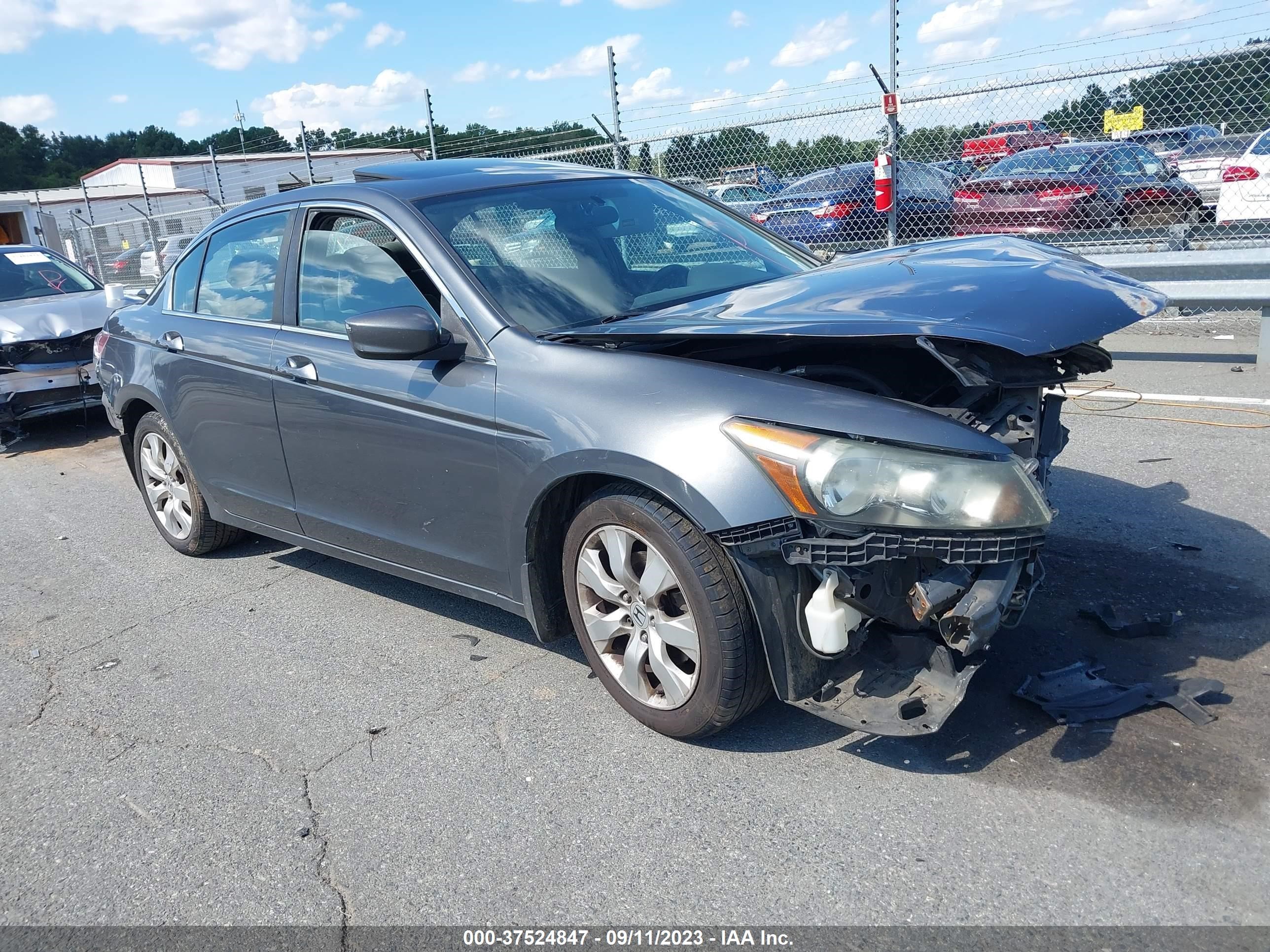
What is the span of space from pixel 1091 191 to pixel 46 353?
8.84 m

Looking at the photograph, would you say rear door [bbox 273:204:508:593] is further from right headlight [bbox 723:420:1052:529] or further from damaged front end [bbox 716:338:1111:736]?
right headlight [bbox 723:420:1052:529]

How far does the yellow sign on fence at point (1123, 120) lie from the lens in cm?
825

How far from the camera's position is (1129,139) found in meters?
8.56

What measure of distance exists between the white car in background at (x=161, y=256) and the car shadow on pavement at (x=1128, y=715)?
1508 centimetres

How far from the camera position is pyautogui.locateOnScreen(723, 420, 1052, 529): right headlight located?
2.62 metres

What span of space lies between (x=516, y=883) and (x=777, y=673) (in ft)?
2.88

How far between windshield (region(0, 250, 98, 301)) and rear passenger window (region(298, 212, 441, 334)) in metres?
6.47

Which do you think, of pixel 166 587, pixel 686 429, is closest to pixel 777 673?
pixel 686 429

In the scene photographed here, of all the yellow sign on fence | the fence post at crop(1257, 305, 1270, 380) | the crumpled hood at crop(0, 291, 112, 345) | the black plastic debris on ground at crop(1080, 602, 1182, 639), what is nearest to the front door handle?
the black plastic debris on ground at crop(1080, 602, 1182, 639)

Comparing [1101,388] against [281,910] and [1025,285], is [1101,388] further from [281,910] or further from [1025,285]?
[281,910]

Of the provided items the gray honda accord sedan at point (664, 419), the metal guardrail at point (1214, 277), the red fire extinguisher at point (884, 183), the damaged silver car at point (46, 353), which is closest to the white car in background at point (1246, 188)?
the metal guardrail at point (1214, 277)

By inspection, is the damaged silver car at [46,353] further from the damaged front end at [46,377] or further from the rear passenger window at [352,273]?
the rear passenger window at [352,273]

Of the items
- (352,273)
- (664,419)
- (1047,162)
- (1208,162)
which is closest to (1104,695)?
(664,419)

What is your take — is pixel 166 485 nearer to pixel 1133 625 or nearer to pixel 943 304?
pixel 943 304
